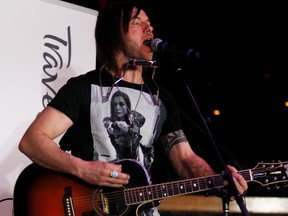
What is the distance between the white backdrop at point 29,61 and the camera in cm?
240

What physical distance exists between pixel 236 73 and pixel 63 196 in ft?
13.5

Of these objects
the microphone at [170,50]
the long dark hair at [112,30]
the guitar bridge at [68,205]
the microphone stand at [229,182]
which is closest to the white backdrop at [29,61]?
the long dark hair at [112,30]

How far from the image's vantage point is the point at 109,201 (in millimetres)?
2018

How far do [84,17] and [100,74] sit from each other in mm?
631

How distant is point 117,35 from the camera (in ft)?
8.07

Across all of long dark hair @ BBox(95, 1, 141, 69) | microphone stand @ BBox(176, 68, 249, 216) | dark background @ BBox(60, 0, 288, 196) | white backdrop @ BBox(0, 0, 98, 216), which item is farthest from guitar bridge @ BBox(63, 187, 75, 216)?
dark background @ BBox(60, 0, 288, 196)

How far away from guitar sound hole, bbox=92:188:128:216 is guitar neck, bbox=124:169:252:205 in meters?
0.03

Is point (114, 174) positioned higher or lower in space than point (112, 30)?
lower

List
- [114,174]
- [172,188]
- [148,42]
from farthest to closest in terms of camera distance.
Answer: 1. [148,42]
2. [172,188]
3. [114,174]

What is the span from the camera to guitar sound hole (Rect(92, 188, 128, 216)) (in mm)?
2004

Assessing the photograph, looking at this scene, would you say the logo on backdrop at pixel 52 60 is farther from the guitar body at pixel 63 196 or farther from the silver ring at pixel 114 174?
the silver ring at pixel 114 174

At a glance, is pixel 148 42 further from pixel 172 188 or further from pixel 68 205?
pixel 68 205

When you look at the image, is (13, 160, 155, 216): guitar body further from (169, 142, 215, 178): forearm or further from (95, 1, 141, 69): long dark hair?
(95, 1, 141, 69): long dark hair

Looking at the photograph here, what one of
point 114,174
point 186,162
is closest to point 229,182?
point 114,174
